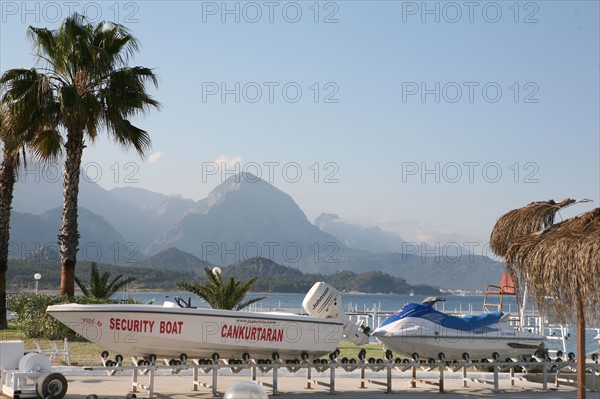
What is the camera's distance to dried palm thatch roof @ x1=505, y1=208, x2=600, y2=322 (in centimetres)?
1070

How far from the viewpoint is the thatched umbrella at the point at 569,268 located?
1070cm

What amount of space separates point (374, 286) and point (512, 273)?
586 ft

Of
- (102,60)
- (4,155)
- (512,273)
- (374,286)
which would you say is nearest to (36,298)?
(4,155)

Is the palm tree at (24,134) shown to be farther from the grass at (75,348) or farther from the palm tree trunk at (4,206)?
the grass at (75,348)

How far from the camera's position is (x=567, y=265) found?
35.5ft

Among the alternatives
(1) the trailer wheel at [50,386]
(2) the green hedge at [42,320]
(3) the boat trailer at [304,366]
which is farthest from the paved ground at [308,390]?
(2) the green hedge at [42,320]

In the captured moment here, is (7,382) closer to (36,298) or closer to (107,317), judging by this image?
(107,317)

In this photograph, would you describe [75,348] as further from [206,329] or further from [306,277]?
[306,277]

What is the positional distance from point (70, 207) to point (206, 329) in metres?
9.77

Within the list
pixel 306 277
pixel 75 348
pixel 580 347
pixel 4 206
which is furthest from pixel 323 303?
pixel 306 277

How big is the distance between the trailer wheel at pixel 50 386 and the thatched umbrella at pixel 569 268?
22.3 feet

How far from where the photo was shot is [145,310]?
44.6 ft

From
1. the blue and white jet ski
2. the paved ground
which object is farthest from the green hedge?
the blue and white jet ski

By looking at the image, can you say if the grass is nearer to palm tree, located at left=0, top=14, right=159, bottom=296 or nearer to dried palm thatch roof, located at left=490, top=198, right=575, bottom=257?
palm tree, located at left=0, top=14, right=159, bottom=296
